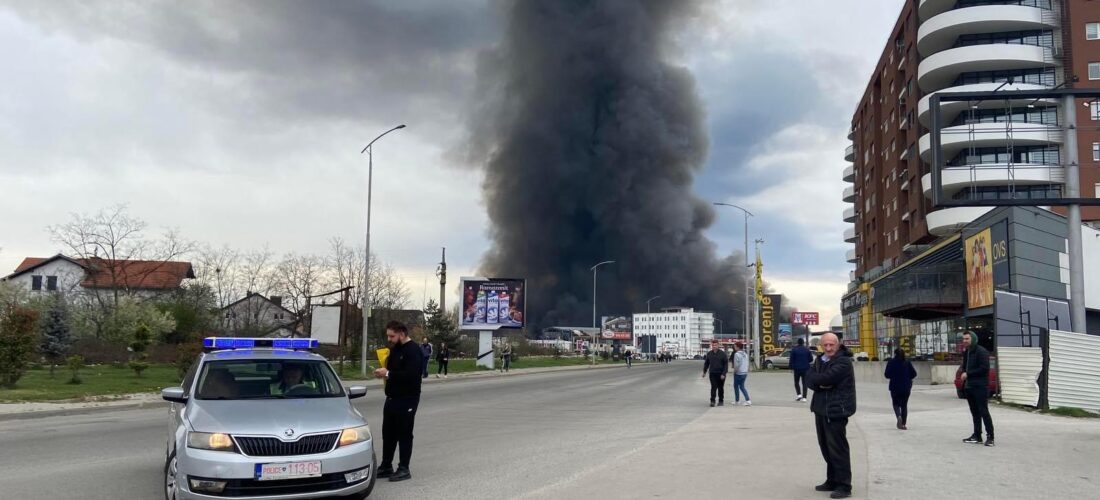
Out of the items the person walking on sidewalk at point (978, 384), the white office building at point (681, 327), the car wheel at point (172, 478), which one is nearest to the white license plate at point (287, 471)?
the car wheel at point (172, 478)

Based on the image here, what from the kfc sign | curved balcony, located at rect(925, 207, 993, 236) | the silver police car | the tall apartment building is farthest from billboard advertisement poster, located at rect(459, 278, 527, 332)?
the kfc sign

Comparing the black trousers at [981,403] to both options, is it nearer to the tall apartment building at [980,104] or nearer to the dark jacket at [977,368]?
the dark jacket at [977,368]

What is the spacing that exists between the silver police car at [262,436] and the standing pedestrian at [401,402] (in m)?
0.51

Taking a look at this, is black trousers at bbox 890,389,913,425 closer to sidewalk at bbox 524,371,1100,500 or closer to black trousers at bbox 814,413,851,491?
sidewalk at bbox 524,371,1100,500

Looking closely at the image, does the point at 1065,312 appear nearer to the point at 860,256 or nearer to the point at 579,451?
the point at 579,451

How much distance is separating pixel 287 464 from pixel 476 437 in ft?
20.8

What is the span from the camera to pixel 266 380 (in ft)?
25.1

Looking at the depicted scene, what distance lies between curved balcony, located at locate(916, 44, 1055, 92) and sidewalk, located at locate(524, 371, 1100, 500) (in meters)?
43.3

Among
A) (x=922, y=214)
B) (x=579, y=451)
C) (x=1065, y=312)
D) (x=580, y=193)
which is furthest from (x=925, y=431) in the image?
(x=580, y=193)

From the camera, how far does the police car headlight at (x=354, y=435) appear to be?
258 inches

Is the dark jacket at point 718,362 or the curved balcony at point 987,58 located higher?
the curved balcony at point 987,58

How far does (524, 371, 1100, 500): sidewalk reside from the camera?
7473 millimetres

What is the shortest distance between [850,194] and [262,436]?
311ft

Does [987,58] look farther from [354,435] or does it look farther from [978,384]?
[354,435]
